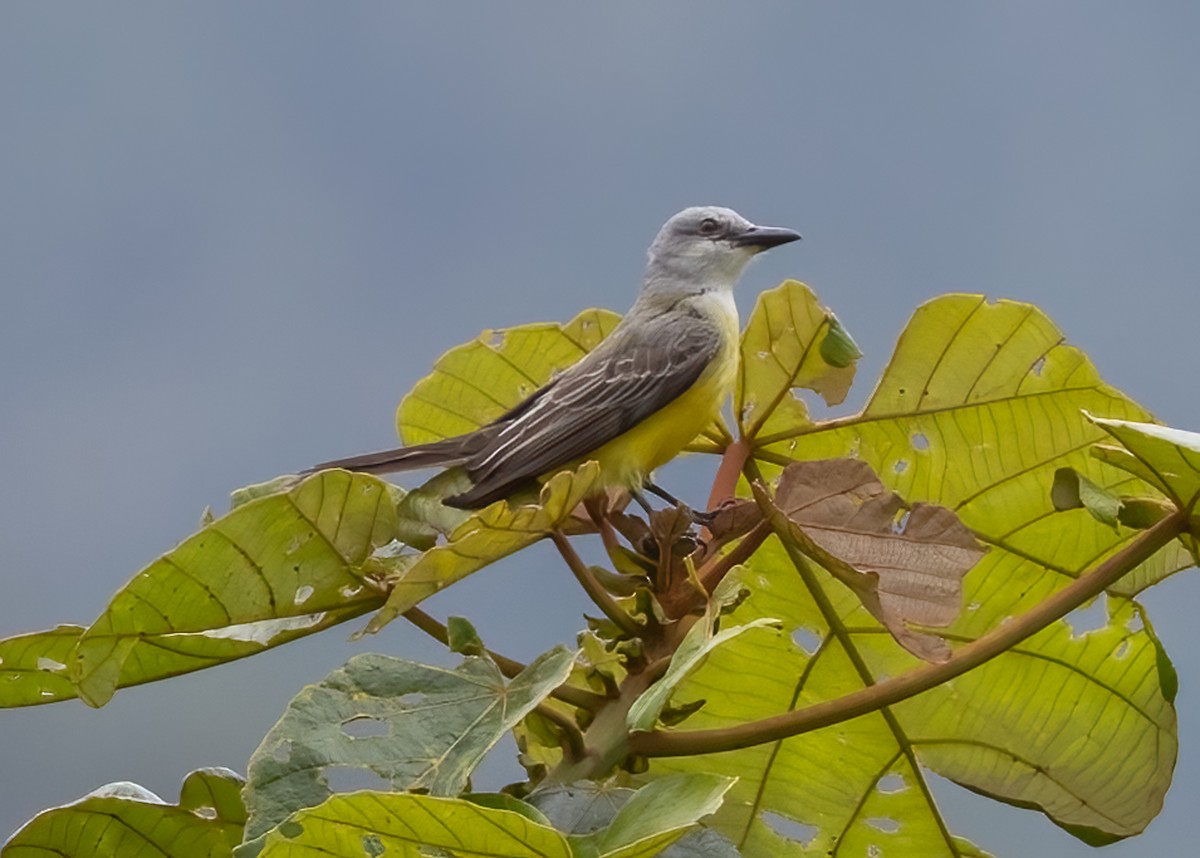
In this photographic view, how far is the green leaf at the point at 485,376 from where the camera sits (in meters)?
2.40

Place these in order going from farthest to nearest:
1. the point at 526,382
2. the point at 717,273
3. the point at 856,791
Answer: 1. the point at 717,273
2. the point at 526,382
3. the point at 856,791

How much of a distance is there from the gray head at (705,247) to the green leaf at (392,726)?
7.35 ft

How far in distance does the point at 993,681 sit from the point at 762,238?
186cm

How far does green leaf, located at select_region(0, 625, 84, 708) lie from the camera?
162 centimetres

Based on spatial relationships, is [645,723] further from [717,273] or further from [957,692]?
[717,273]

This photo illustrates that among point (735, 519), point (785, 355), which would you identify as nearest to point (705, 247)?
point (785, 355)

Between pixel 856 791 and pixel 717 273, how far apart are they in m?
1.91

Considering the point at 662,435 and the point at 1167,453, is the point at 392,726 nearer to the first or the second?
the point at 1167,453

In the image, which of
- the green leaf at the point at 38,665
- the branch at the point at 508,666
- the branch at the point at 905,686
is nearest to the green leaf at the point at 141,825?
the green leaf at the point at 38,665

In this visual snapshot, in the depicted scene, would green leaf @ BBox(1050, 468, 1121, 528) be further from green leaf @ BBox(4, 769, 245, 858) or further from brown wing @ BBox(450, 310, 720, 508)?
green leaf @ BBox(4, 769, 245, 858)

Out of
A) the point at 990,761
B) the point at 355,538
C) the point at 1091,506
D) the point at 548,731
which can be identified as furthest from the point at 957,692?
the point at 355,538

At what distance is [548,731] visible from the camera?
1.47 meters

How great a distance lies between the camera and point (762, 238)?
12.1 ft

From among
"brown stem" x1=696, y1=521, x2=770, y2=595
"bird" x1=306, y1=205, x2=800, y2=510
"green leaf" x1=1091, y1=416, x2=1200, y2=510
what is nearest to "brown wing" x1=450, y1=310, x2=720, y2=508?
"bird" x1=306, y1=205, x2=800, y2=510
